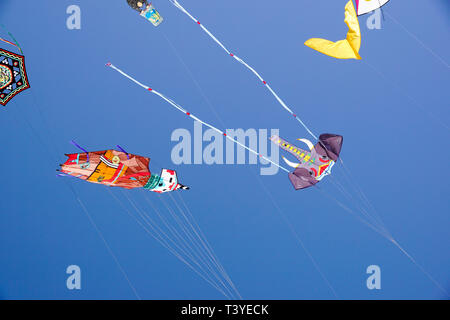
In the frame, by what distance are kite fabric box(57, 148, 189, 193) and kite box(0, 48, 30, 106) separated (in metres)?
1.02

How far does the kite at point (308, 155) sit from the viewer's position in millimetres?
4242

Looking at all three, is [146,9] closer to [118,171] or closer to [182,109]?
[182,109]

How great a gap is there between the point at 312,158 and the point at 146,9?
7.71ft

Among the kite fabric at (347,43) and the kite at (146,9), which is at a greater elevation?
the kite at (146,9)

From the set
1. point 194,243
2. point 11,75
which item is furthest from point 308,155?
point 11,75

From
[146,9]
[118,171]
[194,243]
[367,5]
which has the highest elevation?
[146,9]

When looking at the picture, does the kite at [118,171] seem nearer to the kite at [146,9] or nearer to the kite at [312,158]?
the kite at [312,158]

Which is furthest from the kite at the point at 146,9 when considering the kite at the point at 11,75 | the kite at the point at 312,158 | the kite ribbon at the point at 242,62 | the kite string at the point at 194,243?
the kite string at the point at 194,243

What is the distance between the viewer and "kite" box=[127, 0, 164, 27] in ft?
13.5

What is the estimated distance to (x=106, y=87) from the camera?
4.27 m

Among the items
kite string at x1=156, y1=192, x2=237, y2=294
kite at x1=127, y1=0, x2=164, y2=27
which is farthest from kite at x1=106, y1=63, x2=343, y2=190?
kite string at x1=156, y1=192, x2=237, y2=294

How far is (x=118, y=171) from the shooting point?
3.99 m

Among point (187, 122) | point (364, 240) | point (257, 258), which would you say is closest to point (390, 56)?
point (364, 240)
